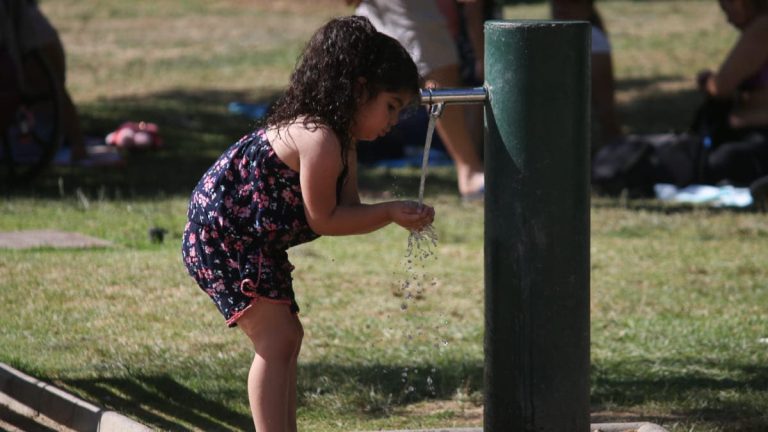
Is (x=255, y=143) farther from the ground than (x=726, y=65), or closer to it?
farther from the ground

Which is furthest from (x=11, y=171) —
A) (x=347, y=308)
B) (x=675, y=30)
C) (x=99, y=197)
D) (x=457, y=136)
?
(x=675, y=30)

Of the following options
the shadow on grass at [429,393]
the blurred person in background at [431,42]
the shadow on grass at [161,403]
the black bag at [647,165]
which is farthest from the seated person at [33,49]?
the shadow on grass at [429,393]

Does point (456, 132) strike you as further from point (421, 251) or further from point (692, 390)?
point (421, 251)

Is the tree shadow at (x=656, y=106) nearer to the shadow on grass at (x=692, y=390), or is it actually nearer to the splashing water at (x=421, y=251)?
the splashing water at (x=421, y=251)

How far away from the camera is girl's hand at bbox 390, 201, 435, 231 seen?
11.0 ft

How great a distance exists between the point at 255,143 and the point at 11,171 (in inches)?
204

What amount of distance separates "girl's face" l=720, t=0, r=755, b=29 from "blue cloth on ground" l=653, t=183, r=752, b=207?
40.0 inches

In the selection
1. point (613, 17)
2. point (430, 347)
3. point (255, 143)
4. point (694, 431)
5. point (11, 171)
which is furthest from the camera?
point (613, 17)

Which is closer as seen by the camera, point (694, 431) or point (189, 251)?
point (189, 251)

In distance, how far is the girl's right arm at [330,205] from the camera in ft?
11.0

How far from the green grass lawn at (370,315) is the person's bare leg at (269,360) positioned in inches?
27.9

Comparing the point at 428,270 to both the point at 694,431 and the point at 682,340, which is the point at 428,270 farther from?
the point at 694,431

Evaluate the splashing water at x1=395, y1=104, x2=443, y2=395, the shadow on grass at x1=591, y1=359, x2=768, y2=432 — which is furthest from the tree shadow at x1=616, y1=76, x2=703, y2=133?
the shadow on grass at x1=591, y1=359, x2=768, y2=432

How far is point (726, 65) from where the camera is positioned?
8469 millimetres
